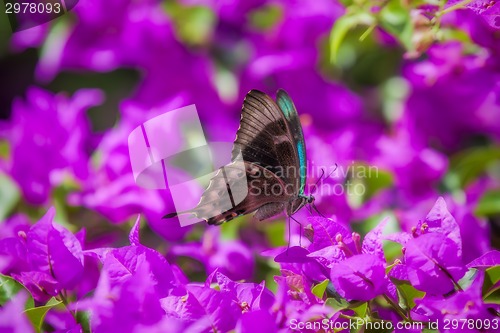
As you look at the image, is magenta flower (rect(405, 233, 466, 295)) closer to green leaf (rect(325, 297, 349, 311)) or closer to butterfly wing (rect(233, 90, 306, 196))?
green leaf (rect(325, 297, 349, 311))

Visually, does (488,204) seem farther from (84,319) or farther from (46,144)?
(46,144)

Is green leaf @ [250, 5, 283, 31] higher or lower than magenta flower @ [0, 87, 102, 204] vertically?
higher

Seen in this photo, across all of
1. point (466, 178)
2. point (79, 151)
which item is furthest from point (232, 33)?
point (466, 178)

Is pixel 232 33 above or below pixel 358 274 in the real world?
above

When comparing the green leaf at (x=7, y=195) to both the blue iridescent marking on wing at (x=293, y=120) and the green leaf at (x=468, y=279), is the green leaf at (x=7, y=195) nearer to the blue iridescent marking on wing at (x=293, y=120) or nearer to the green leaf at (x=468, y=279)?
the blue iridescent marking on wing at (x=293, y=120)

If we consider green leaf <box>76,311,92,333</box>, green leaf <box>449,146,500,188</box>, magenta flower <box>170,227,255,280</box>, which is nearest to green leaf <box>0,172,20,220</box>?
magenta flower <box>170,227,255,280</box>

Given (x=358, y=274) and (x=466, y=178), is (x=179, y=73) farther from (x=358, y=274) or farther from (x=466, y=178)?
(x=358, y=274)

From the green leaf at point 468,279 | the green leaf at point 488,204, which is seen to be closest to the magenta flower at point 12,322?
the green leaf at point 468,279
